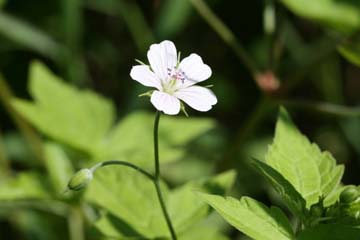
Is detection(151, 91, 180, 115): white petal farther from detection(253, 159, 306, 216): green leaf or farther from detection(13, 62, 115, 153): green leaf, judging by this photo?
detection(13, 62, 115, 153): green leaf

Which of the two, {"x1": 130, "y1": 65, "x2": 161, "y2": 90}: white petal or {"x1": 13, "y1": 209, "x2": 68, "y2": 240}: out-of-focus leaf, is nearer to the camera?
{"x1": 130, "y1": 65, "x2": 161, "y2": 90}: white petal

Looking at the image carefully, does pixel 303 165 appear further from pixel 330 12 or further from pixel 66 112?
pixel 66 112

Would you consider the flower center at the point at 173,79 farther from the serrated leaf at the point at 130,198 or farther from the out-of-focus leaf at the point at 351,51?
the out-of-focus leaf at the point at 351,51

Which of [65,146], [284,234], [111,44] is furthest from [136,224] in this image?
[111,44]

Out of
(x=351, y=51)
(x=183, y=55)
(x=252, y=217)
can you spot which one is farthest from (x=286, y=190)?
(x=183, y=55)

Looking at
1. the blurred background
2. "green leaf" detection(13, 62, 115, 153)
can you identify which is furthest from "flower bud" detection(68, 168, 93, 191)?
the blurred background
